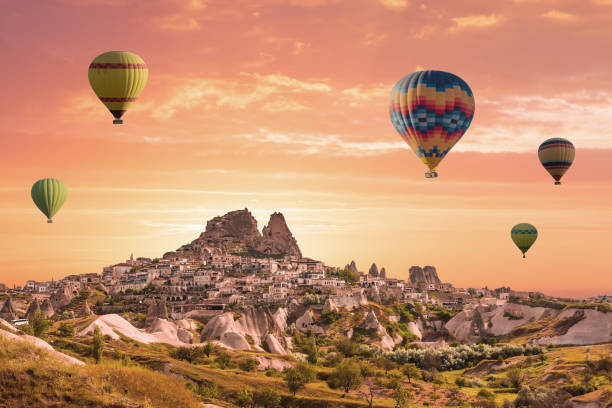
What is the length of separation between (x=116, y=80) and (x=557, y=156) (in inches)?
2703

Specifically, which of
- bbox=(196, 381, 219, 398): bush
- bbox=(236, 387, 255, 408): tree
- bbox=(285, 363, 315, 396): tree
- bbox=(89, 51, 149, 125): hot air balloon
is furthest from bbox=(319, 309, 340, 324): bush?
bbox=(89, 51, 149, 125): hot air balloon

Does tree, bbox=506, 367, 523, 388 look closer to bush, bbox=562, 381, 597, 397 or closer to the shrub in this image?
the shrub

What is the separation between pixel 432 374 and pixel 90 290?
120765mm

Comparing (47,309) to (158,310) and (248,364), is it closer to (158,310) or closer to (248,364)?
(158,310)

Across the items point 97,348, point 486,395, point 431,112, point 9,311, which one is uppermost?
point 431,112

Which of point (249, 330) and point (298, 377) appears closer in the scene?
point (298, 377)

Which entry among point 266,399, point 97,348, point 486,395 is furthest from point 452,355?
point 97,348

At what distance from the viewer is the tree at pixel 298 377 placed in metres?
73.6

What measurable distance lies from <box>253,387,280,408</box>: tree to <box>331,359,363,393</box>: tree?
43.9 feet

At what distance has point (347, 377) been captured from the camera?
79.1 meters

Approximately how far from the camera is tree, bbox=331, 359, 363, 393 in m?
79.1

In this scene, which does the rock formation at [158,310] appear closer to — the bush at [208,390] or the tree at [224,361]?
the tree at [224,361]

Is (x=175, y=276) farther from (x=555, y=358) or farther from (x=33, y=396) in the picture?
(x=33, y=396)

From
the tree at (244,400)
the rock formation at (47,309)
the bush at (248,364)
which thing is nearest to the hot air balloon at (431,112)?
the tree at (244,400)
